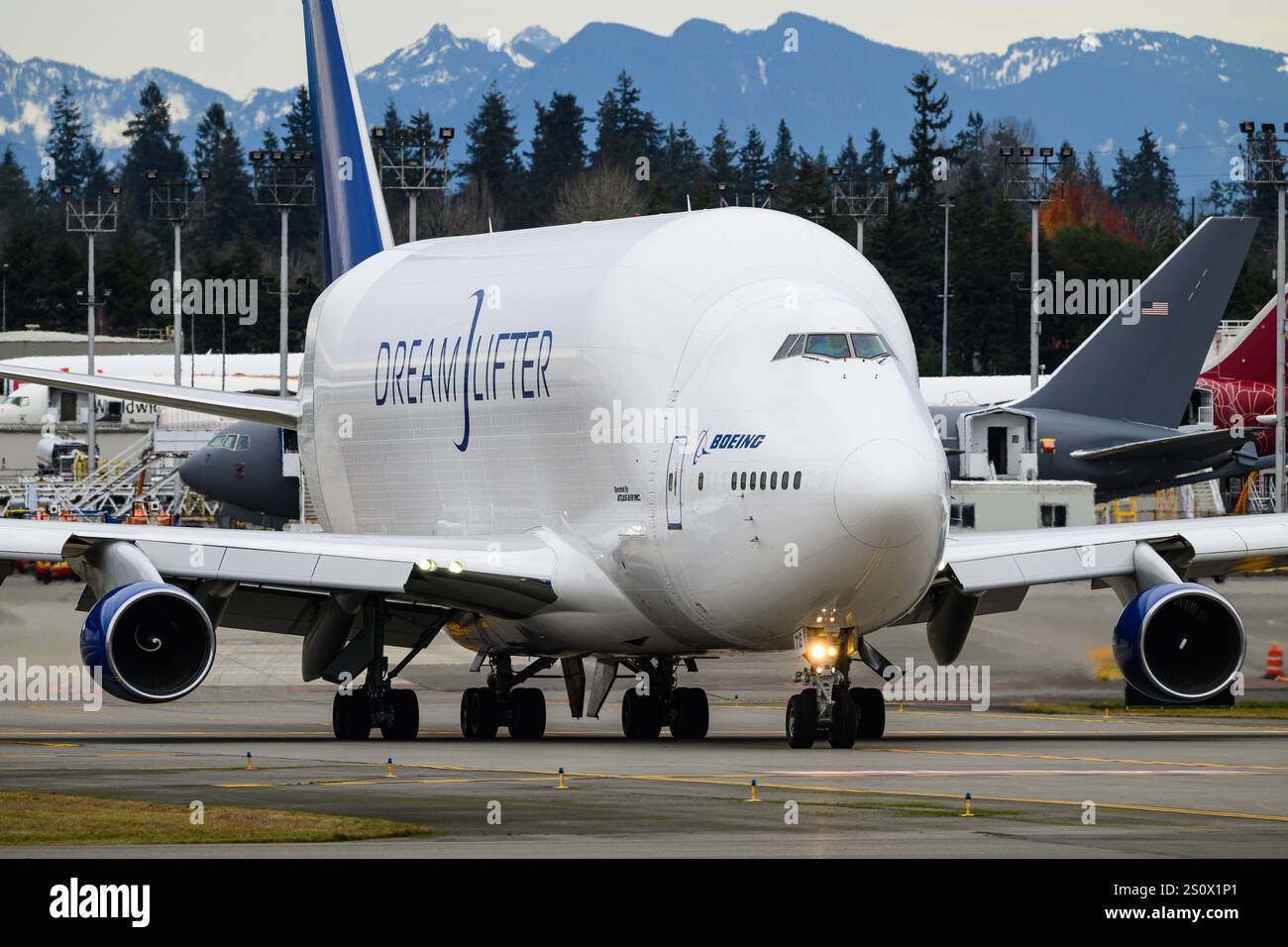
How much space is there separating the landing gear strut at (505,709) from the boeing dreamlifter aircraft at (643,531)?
0.04m

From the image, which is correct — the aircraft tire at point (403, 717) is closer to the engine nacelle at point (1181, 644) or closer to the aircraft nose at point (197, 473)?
the engine nacelle at point (1181, 644)

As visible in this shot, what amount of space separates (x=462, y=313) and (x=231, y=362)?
73689mm

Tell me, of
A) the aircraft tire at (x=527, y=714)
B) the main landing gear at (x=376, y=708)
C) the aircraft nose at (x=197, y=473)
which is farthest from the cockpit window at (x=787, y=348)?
the aircraft nose at (x=197, y=473)

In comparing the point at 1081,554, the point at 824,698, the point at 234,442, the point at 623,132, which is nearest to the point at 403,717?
the point at 824,698

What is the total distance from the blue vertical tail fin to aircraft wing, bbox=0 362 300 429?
4.09 metres

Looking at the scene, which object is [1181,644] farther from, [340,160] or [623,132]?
[623,132]

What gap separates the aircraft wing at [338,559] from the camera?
26547 mm

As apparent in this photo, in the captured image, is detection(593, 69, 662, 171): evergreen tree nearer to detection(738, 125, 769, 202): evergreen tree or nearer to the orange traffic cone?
detection(738, 125, 769, 202): evergreen tree

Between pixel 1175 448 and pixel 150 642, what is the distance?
4565cm

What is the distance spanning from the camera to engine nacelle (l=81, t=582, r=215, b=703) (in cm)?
2538

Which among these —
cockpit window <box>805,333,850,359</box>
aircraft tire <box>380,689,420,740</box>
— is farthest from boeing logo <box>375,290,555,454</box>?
cockpit window <box>805,333,850,359</box>

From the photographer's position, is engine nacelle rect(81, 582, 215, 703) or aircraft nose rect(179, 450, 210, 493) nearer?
engine nacelle rect(81, 582, 215, 703)

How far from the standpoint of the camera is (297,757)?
25.3m

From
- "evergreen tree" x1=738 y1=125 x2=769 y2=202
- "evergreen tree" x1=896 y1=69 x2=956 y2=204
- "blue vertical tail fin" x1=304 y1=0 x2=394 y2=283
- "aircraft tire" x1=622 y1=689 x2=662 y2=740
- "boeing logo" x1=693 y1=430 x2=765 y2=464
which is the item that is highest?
"evergreen tree" x1=738 y1=125 x2=769 y2=202
